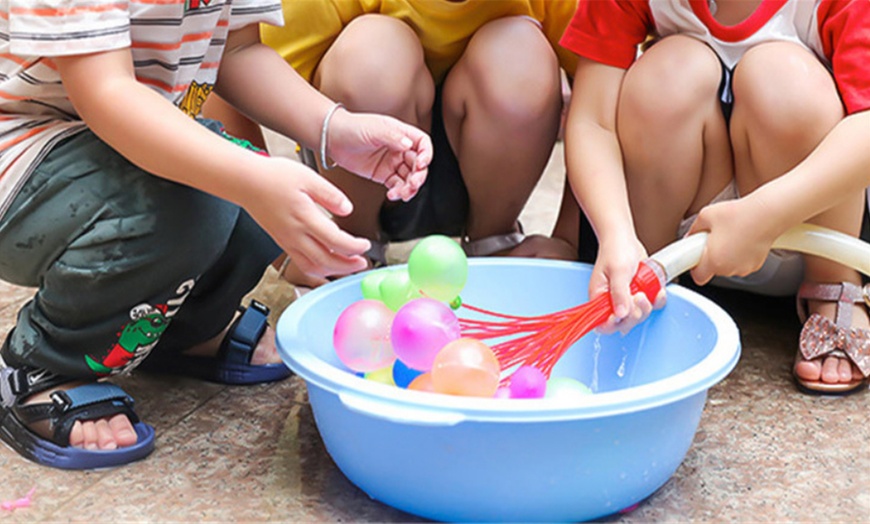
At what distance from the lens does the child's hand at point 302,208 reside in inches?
30.9

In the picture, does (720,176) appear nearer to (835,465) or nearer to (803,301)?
(803,301)

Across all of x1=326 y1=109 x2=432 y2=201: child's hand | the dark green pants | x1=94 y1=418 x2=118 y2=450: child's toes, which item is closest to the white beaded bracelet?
x1=326 y1=109 x2=432 y2=201: child's hand

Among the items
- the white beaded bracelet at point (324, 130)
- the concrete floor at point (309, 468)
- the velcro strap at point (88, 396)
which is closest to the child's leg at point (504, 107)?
the white beaded bracelet at point (324, 130)

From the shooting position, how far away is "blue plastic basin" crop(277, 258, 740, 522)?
0.73 metres

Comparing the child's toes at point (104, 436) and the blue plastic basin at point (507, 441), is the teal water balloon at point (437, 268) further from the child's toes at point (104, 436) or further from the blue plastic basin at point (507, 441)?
the child's toes at point (104, 436)

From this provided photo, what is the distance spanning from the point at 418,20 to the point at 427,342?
19.4 inches

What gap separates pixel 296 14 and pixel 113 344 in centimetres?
48

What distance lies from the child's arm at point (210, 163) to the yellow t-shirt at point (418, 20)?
419 millimetres

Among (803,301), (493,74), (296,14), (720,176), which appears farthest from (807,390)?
(296,14)

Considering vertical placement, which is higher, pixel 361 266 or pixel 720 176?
pixel 361 266

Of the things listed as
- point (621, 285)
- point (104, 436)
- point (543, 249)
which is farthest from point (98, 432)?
point (543, 249)

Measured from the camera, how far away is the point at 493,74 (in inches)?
46.3

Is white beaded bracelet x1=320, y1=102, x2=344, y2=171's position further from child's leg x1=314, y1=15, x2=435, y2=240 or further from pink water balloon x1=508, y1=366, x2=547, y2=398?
pink water balloon x1=508, y1=366, x2=547, y2=398

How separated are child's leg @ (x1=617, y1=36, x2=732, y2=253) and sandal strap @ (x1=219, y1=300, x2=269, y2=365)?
418 millimetres
